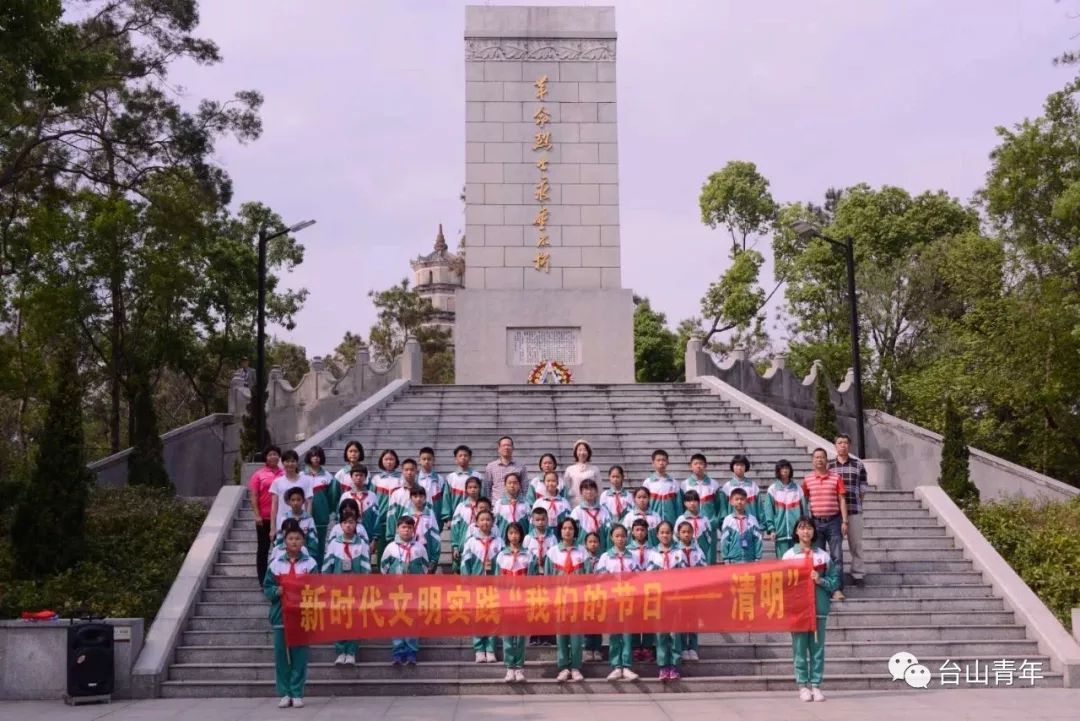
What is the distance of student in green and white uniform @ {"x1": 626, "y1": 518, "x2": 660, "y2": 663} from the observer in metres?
9.88

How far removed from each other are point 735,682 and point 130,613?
213 inches

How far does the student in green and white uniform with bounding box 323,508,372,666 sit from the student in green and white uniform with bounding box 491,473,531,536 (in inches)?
46.5

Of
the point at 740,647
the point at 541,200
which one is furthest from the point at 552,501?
the point at 541,200

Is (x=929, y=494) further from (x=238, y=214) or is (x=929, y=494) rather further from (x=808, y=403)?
(x=238, y=214)

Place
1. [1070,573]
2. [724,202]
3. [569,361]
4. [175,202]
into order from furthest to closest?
[724,202] → [569,361] → [175,202] → [1070,573]

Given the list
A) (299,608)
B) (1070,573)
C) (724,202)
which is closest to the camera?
(299,608)

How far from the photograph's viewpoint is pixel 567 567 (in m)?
9.85

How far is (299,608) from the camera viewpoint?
9.35m

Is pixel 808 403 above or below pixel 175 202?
below

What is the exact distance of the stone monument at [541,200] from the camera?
77.5 feet

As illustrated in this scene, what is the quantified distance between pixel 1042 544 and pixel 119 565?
32.4 feet

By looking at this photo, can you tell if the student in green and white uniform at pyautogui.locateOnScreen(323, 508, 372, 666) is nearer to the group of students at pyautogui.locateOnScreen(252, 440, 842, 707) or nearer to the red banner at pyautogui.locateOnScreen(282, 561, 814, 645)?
the group of students at pyautogui.locateOnScreen(252, 440, 842, 707)

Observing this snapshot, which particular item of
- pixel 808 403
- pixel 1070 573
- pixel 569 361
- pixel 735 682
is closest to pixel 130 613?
pixel 735 682

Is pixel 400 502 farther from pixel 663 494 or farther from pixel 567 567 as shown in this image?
pixel 663 494
